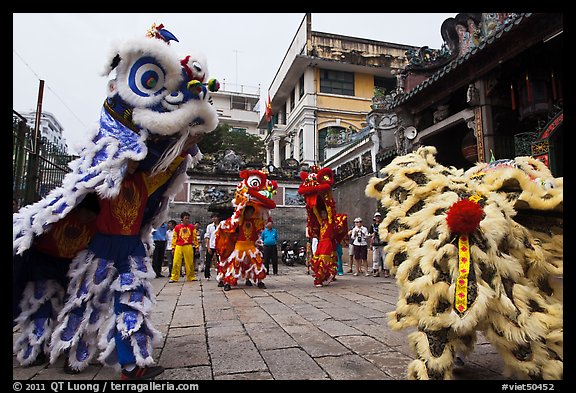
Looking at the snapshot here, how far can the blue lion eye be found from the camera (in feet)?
8.73

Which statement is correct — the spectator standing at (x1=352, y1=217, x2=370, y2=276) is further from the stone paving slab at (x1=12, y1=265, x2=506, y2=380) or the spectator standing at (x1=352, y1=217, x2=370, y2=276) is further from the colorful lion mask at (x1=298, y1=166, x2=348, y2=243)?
the stone paving slab at (x1=12, y1=265, x2=506, y2=380)

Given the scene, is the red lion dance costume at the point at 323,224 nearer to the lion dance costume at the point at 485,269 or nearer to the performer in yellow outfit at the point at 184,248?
the performer in yellow outfit at the point at 184,248

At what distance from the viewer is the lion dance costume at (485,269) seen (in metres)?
2.01

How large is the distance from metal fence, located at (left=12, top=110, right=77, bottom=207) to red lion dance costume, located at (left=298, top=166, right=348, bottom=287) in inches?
177

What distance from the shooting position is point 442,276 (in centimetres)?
219

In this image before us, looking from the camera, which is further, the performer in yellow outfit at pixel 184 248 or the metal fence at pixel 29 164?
the performer in yellow outfit at pixel 184 248

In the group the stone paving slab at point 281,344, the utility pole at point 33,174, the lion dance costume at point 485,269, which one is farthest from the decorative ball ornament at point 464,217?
the utility pole at point 33,174

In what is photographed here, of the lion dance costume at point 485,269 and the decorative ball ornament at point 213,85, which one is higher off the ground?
the decorative ball ornament at point 213,85

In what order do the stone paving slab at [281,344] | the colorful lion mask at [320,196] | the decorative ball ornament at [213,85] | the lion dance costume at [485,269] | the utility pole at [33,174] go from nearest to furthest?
the lion dance costume at [485,269] < the stone paving slab at [281,344] < the decorative ball ornament at [213,85] < the utility pole at [33,174] < the colorful lion mask at [320,196]

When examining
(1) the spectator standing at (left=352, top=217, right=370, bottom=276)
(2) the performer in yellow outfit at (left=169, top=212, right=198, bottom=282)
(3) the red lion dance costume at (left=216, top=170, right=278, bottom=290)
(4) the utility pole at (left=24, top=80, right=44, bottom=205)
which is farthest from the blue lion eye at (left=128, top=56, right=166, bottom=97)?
(1) the spectator standing at (left=352, top=217, right=370, bottom=276)

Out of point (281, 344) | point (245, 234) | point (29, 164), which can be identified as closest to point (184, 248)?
point (245, 234)

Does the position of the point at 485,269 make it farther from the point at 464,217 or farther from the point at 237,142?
the point at 237,142

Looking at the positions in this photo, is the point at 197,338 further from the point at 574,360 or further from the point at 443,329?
the point at 574,360

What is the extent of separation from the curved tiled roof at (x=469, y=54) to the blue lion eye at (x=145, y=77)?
5.53 m
